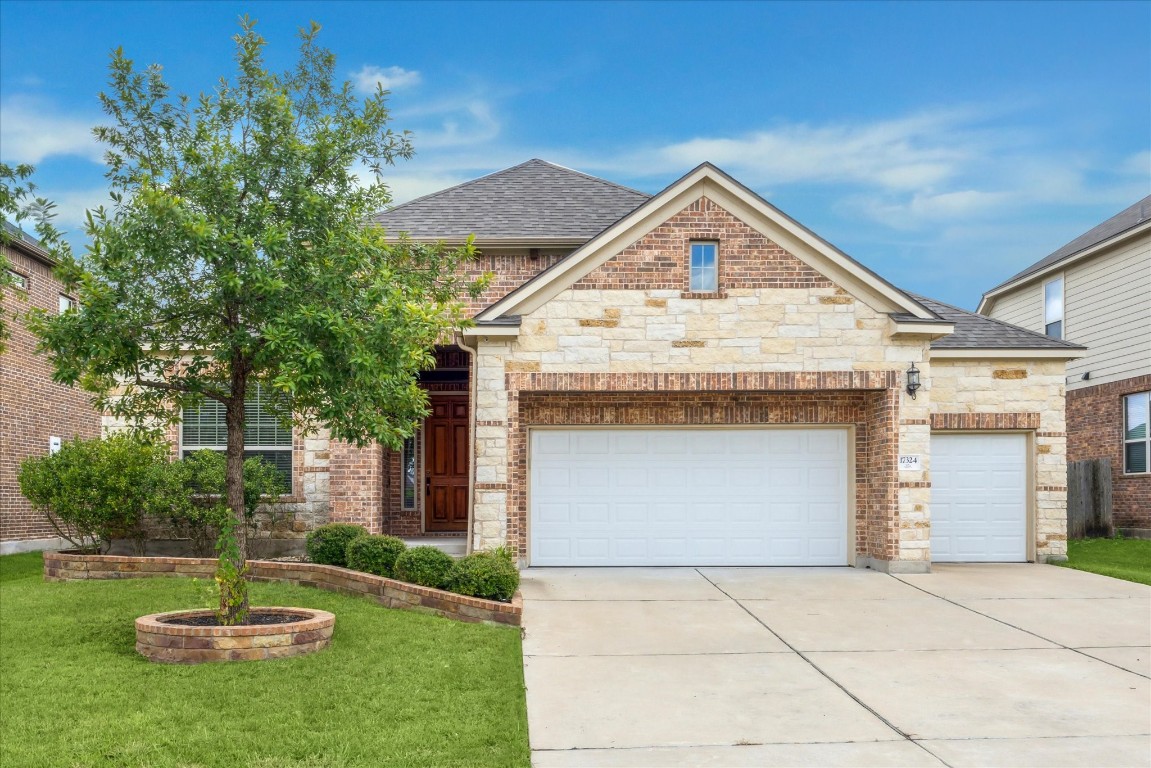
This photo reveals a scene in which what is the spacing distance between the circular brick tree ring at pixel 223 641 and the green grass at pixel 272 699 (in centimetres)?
15

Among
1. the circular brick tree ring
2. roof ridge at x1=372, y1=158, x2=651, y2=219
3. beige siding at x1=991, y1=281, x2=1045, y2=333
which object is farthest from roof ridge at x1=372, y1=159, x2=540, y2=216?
beige siding at x1=991, y1=281, x2=1045, y2=333

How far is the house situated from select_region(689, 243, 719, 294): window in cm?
2

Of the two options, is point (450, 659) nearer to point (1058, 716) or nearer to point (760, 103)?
point (1058, 716)

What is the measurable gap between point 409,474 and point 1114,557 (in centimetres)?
1296

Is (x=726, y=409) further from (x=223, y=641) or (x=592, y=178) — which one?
(x=223, y=641)

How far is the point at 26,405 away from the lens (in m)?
20.4

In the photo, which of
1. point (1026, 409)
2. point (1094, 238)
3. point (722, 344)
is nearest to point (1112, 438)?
point (1094, 238)

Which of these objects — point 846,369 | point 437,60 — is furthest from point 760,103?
point 846,369

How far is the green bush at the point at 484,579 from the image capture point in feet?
33.8

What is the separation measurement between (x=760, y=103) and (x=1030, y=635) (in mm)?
16331

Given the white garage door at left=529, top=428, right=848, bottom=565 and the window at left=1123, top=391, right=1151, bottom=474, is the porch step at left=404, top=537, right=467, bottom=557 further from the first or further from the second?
the window at left=1123, top=391, right=1151, bottom=474

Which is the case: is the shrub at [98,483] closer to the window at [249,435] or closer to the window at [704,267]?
the window at [249,435]

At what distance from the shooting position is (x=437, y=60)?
20656mm

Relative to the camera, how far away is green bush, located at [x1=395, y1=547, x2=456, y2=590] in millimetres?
10594
